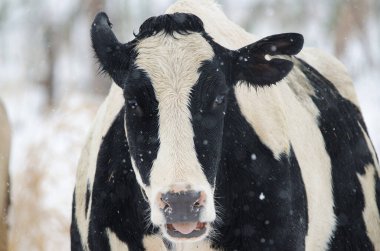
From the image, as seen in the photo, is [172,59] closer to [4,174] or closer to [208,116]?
[208,116]

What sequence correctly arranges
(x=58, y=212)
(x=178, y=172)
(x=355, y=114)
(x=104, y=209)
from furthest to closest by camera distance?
(x=58, y=212), (x=355, y=114), (x=104, y=209), (x=178, y=172)

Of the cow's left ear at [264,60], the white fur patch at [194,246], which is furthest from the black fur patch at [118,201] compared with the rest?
the cow's left ear at [264,60]

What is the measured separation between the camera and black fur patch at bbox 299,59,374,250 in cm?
614

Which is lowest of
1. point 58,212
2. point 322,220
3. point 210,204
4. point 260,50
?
point 58,212

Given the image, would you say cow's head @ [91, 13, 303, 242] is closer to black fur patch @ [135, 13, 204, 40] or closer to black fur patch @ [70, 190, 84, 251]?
black fur patch @ [135, 13, 204, 40]

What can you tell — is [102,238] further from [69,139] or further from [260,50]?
[69,139]

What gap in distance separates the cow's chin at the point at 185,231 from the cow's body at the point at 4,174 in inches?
157

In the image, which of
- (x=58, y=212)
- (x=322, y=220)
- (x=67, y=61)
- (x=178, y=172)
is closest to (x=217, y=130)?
(x=178, y=172)

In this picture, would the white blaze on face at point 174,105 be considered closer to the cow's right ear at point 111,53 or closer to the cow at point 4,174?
the cow's right ear at point 111,53

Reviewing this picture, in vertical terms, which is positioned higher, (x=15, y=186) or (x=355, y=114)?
(x=355, y=114)

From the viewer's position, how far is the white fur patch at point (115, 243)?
5373 millimetres

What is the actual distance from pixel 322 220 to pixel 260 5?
2041 centimetres

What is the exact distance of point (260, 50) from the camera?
5.11 m

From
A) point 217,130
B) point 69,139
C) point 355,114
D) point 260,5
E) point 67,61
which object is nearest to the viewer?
point 217,130
